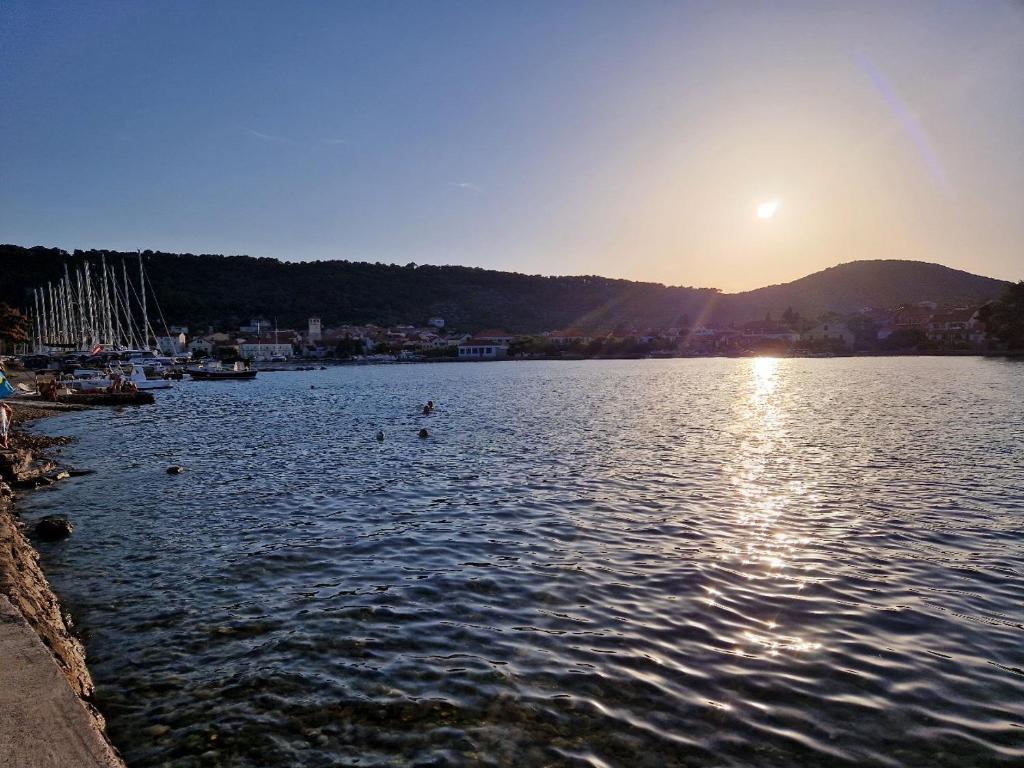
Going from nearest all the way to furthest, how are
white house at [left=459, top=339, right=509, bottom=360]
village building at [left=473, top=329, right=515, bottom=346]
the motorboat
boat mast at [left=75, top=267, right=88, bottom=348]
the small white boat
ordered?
the small white boat < boat mast at [left=75, top=267, right=88, bottom=348] < the motorboat < white house at [left=459, top=339, right=509, bottom=360] < village building at [left=473, top=329, right=515, bottom=346]

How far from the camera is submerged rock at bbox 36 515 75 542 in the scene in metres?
12.7

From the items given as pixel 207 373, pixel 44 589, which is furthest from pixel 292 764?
pixel 207 373

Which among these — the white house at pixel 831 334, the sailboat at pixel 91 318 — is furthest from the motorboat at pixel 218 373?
the white house at pixel 831 334

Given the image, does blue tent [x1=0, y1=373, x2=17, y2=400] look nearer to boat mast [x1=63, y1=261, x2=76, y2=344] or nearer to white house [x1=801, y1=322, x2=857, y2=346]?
boat mast [x1=63, y1=261, x2=76, y2=344]

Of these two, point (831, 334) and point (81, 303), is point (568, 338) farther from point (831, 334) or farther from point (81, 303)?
point (81, 303)

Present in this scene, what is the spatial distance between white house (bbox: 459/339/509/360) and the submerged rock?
151 m

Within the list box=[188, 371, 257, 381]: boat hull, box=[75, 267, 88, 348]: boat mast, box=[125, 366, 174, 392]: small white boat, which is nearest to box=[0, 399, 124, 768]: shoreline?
box=[125, 366, 174, 392]: small white boat

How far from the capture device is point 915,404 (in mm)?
37781

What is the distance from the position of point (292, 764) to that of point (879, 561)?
31.4 feet

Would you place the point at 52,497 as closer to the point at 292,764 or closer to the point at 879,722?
the point at 292,764

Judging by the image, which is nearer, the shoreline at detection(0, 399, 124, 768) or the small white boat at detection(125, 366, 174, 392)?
the shoreline at detection(0, 399, 124, 768)

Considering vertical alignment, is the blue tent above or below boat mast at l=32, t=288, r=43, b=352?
below

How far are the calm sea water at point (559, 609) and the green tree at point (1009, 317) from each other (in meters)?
113

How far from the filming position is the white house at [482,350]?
165125 millimetres
